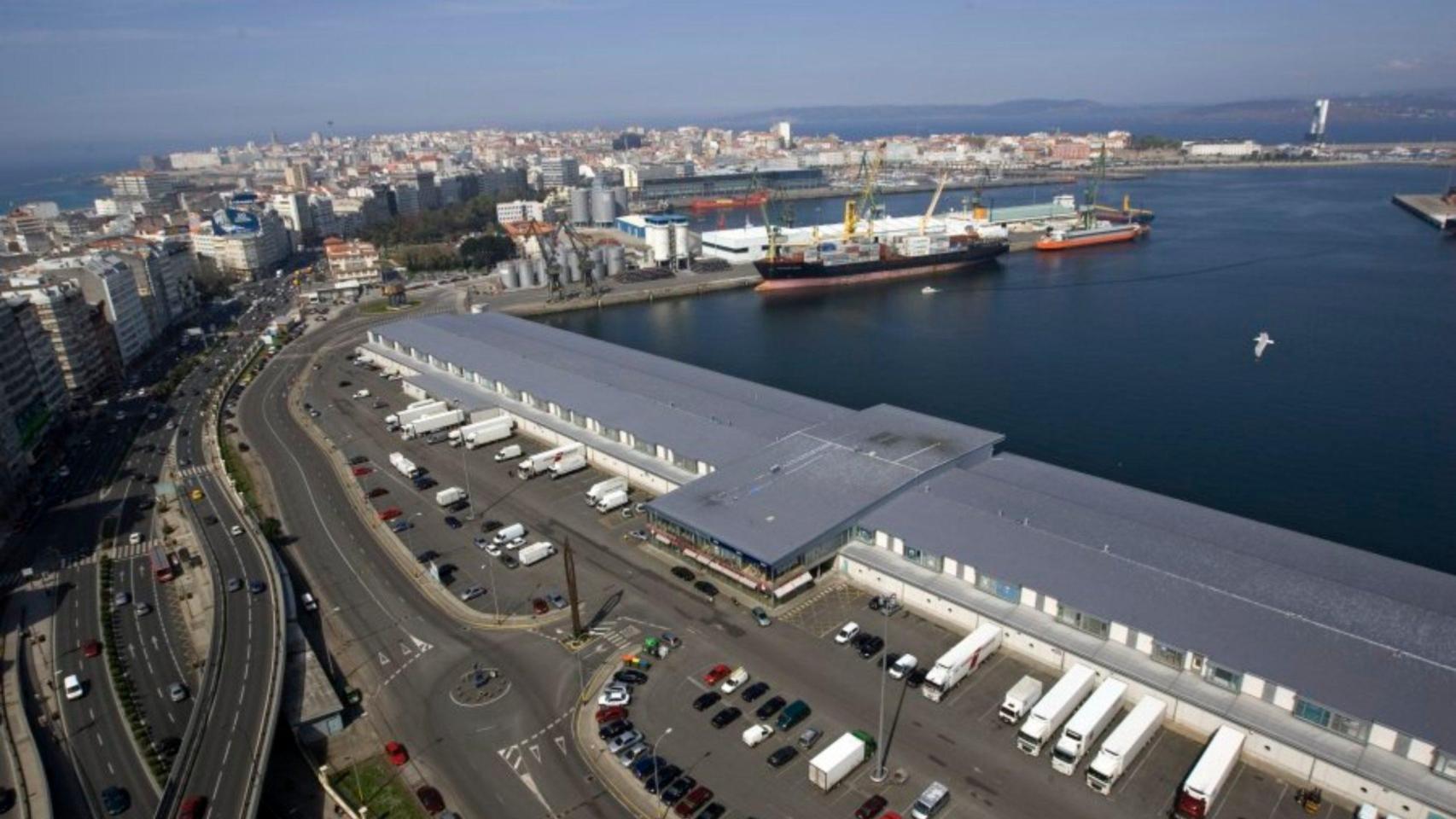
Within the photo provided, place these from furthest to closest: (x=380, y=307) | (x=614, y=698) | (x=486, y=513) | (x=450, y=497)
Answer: (x=380, y=307), (x=450, y=497), (x=486, y=513), (x=614, y=698)

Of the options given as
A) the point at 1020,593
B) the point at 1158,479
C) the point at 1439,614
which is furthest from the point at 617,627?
the point at 1158,479

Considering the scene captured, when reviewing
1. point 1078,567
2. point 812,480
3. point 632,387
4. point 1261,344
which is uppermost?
point 632,387

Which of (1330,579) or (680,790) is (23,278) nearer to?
(680,790)

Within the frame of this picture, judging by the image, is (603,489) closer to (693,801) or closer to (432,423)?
(432,423)

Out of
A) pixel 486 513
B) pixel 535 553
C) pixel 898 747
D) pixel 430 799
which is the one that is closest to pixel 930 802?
pixel 898 747

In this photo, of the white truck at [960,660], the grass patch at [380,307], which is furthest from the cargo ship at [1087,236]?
the white truck at [960,660]

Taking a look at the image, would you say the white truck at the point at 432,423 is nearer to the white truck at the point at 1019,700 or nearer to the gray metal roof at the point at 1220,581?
the gray metal roof at the point at 1220,581
